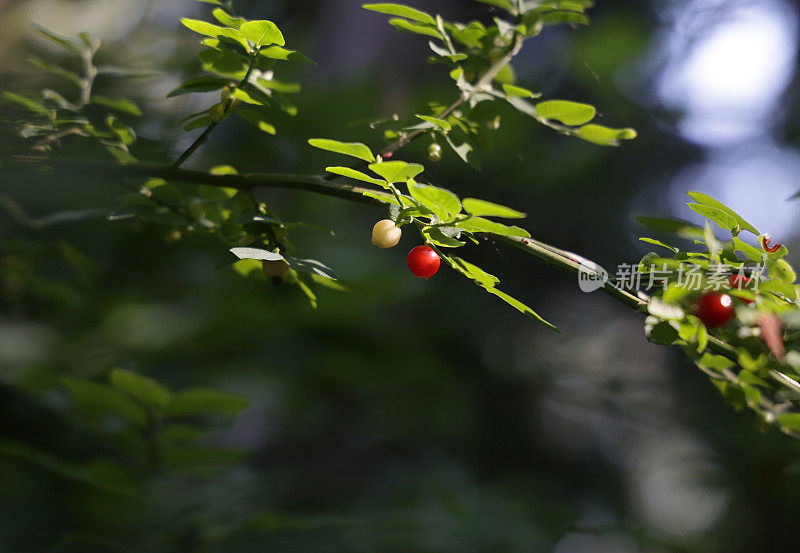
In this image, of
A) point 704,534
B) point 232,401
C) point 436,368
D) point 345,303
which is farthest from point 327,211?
point 704,534

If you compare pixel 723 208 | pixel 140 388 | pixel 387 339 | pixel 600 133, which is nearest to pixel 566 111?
pixel 600 133

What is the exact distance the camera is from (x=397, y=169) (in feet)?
1.22

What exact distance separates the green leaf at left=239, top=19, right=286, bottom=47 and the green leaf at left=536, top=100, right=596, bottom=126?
215mm

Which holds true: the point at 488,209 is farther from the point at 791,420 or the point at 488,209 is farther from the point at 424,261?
the point at 791,420

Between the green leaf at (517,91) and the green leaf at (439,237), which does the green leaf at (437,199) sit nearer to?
the green leaf at (439,237)

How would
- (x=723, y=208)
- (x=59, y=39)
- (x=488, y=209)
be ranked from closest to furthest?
(x=488, y=209)
(x=723, y=208)
(x=59, y=39)

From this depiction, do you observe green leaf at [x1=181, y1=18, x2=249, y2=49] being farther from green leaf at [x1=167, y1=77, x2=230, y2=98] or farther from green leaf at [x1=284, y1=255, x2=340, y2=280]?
green leaf at [x1=284, y1=255, x2=340, y2=280]

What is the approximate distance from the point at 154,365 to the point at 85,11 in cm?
117

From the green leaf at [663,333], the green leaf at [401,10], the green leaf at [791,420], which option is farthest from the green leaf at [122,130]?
the green leaf at [791,420]

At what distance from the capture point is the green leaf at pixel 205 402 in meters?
0.63

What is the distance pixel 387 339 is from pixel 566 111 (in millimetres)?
887

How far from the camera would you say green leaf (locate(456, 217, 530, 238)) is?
361mm

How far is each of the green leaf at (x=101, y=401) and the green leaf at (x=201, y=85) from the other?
33 cm

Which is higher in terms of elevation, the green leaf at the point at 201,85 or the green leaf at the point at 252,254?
the green leaf at the point at 201,85
